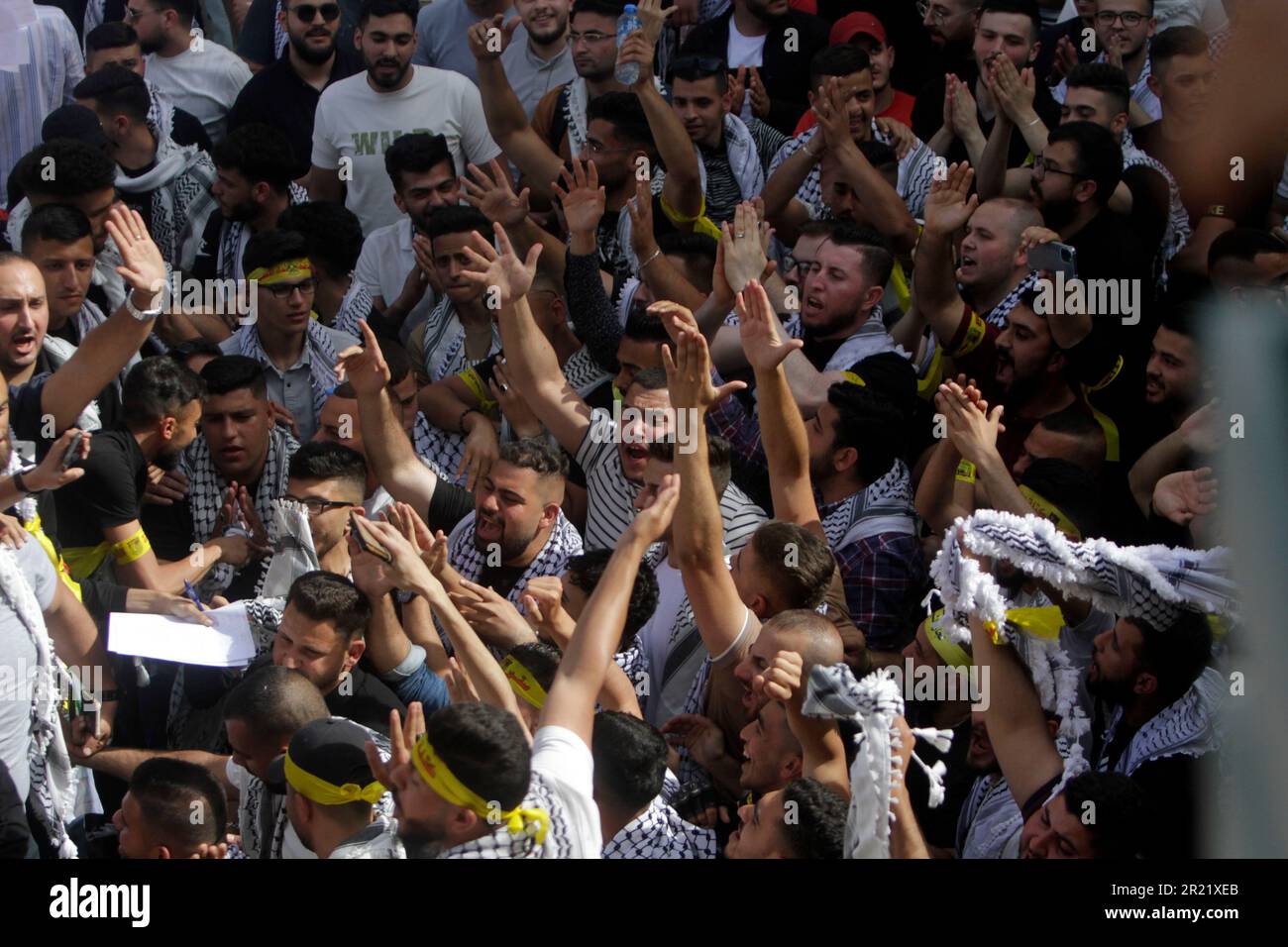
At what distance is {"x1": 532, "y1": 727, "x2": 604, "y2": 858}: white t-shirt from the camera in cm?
345

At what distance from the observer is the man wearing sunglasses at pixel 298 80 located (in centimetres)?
750

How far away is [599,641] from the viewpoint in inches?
149

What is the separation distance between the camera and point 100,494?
5086mm

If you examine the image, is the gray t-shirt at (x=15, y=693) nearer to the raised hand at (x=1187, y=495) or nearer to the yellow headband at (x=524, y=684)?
the yellow headband at (x=524, y=684)

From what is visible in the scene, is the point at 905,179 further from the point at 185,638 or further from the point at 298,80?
the point at 185,638

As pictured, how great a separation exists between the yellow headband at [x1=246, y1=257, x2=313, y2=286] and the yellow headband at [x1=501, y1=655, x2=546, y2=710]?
2.25 meters

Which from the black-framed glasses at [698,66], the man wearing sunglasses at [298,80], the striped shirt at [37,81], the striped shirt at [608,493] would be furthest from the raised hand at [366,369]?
the striped shirt at [37,81]

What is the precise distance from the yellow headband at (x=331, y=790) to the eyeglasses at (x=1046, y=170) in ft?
11.0

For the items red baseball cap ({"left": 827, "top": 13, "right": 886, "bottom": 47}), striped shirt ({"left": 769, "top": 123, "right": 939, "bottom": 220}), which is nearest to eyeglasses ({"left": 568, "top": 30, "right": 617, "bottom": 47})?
striped shirt ({"left": 769, "top": 123, "right": 939, "bottom": 220})

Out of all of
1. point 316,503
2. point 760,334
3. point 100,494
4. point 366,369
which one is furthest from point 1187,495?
point 100,494

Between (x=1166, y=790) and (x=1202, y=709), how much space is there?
Result: 0.26 meters

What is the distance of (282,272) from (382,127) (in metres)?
1.27

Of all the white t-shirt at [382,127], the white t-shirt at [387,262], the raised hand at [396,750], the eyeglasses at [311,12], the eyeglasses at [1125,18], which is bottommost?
the raised hand at [396,750]
